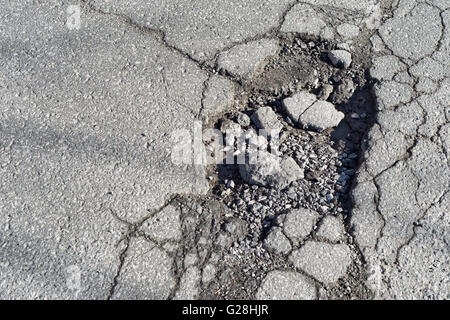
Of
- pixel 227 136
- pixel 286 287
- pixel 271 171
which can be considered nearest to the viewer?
pixel 286 287

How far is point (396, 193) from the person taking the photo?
8.34ft

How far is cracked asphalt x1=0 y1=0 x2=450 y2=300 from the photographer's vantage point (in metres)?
2.31

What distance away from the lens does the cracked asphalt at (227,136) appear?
7.59 feet

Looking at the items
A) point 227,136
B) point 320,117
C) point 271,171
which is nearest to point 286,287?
point 271,171

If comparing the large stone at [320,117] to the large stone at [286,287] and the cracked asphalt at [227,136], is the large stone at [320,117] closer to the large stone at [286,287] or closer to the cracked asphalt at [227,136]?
the cracked asphalt at [227,136]

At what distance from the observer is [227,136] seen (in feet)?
9.09

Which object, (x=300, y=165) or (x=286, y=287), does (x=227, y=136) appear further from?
(x=286, y=287)

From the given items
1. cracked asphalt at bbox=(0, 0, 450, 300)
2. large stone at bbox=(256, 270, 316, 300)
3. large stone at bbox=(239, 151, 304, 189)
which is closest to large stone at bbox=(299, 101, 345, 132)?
cracked asphalt at bbox=(0, 0, 450, 300)

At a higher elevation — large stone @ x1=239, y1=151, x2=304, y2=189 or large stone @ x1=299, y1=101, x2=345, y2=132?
large stone @ x1=299, y1=101, x2=345, y2=132

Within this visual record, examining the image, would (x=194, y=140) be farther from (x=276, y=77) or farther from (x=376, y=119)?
(x=376, y=119)

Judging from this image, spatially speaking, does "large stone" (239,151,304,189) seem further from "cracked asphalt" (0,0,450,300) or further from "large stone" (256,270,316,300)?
"large stone" (256,270,316,300)

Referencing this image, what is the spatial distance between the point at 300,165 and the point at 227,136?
1.45ft

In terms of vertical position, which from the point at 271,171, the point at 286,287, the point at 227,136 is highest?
the point at 227,136
